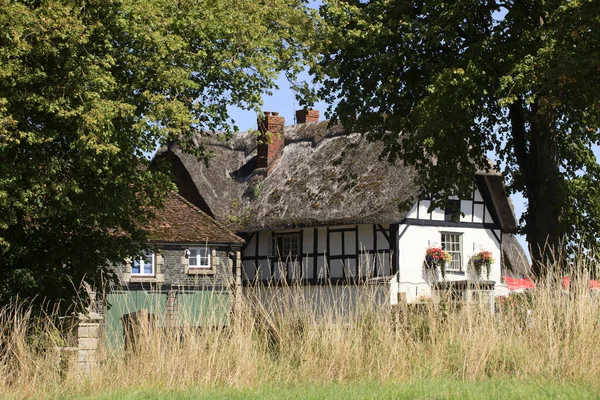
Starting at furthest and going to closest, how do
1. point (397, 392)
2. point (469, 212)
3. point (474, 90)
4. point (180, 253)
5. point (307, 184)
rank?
point (307, 184)
point (469, 212)
point (180, 253)
point (474, 90)
point (397, 392)

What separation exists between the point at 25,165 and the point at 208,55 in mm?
3564

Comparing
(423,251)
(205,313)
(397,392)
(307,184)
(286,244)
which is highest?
(307,184)

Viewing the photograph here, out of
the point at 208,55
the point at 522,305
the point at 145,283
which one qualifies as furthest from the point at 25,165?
the point at 145,283

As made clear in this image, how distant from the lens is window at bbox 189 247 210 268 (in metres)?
32.5

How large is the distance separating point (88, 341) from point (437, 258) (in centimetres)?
2053

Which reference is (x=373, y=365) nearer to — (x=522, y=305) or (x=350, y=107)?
(x=522, y=305)

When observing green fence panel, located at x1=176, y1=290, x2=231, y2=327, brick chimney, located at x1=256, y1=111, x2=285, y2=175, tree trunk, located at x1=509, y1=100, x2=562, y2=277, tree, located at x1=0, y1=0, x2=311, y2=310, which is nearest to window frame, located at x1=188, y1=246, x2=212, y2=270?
brick chimney, located at x1=256, y1=111, x2=285, y2=175

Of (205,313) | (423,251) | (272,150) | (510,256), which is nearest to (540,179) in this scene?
(205,313)

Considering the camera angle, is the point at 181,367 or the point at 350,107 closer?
the point at 181,367

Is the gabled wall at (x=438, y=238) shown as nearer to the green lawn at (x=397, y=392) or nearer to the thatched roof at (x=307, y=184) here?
the thatched roof at (x=307, y=184)

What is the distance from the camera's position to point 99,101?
13.5 metres

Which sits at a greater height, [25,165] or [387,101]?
[387,101]

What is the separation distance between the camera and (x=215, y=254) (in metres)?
33.1

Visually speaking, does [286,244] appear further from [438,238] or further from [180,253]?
[438,238]
